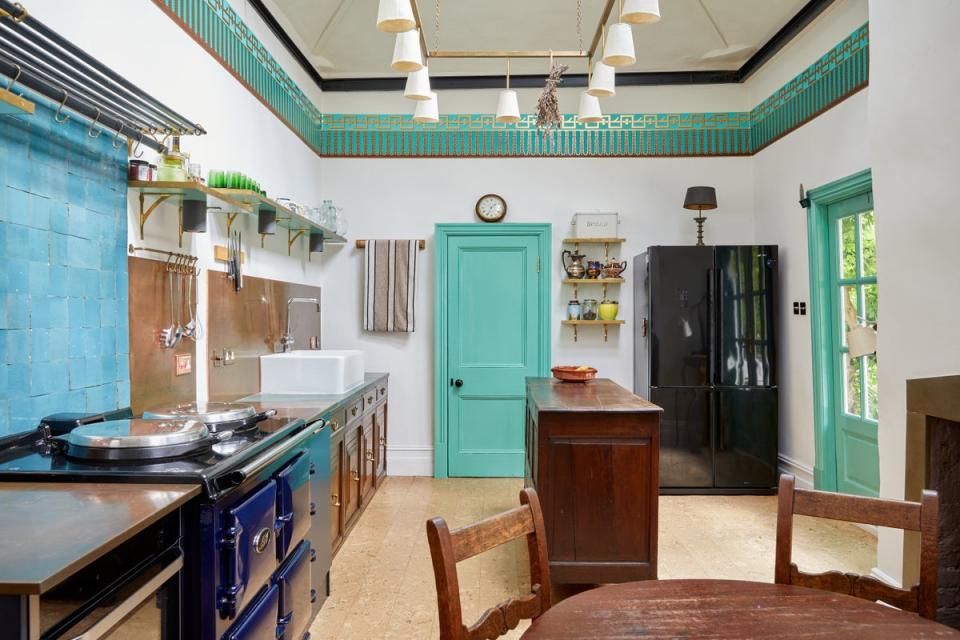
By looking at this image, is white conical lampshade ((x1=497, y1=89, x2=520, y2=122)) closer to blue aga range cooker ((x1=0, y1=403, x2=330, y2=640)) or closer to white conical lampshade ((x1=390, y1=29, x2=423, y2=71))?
white conical lampshade ((x1=390, y1=29, x2=423, y2=71))

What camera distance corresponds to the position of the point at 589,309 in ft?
18.2

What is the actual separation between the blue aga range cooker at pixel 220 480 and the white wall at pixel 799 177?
154 inches

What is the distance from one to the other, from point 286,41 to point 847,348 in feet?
15.6

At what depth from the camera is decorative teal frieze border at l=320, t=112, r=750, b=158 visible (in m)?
5.64

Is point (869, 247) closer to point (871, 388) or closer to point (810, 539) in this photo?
point (871, 388)

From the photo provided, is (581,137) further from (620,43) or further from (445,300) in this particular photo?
(620,43)

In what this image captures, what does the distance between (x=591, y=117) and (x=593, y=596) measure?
8.46 feet

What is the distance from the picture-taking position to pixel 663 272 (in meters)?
5.05

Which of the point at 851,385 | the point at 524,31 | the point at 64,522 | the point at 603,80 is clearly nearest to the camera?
the point at 64,522

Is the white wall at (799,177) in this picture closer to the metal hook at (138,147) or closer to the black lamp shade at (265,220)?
the black lamp shade at (265,220)

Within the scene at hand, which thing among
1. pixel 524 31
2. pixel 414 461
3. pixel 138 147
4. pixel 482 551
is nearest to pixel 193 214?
pixel 138 147

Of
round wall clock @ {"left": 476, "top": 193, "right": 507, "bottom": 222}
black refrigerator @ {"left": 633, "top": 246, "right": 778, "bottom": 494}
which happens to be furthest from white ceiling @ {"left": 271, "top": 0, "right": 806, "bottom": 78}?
black refrigerator @ {"left": 633, "top": 246, "right": 778, "bottom": 494}

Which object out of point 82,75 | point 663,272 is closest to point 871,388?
point 663,272

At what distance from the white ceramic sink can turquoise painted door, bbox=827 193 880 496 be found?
3.49 meters
